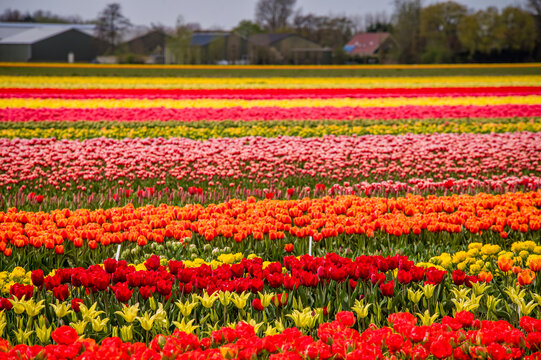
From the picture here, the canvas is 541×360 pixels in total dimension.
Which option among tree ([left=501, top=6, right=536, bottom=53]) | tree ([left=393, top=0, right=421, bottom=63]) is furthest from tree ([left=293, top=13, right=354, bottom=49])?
tree ([left=501, top=6, right=536, bottom=53])

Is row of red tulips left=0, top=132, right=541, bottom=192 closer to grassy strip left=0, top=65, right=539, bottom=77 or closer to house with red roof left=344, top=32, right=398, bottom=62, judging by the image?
grassy strip left=0, top=65, right=539, bottom=77

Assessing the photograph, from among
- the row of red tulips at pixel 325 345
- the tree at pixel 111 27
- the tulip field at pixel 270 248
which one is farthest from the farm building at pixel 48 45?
the row of red tulips at pixel 325 345

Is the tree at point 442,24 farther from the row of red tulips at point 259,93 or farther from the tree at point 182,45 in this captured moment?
the row of red tulips at point 259,93

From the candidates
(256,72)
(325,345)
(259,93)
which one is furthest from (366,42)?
(325,345)

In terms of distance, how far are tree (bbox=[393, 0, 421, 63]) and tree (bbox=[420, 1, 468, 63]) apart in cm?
71

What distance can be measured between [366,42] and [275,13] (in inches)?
458

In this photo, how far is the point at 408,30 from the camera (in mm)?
47031

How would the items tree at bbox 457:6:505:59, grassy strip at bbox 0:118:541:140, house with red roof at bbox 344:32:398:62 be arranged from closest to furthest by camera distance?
grassy strip at bbox 0:118:541:140 → tree at bbox 457:6:505:59 → house with red roof at bbox 344:32:398:62

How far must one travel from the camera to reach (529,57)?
43719 mm

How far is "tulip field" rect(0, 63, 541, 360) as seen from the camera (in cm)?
255

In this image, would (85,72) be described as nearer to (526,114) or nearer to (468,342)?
(526,114)

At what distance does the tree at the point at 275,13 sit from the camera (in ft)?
217

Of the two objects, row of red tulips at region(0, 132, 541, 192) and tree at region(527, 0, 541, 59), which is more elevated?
tree at region(527, 0, 541, 59)

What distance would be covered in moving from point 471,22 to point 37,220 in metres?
45.9
